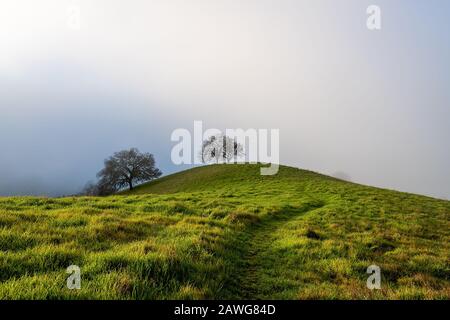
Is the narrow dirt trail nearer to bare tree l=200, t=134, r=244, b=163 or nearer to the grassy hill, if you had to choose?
the grassy hill

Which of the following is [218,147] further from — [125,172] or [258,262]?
[258,262]

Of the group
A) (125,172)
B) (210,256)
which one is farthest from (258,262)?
(125,172)

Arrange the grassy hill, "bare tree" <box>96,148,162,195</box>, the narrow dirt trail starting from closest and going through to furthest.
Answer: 1. the grassy hill
2. the narrow dirt trail
3. "bare tree" <box>96,148,162,195</box>

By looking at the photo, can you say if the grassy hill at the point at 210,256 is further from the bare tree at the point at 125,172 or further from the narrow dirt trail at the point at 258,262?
the bare tree at the point at 125,172

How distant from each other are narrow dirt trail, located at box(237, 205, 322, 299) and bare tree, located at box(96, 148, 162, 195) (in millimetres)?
54731

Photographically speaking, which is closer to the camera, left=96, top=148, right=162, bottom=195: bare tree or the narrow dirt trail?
the narrow dirt trail

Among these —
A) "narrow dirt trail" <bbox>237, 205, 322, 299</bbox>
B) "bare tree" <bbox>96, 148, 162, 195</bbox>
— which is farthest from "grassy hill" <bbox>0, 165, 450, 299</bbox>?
"bare tree" <bbox>96, 148, 162, 195</bbox>

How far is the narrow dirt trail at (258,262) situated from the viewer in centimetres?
881

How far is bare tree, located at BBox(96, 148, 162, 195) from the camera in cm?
6950

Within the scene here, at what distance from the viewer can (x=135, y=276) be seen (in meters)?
7.53

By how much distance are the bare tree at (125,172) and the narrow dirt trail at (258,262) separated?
54.7m

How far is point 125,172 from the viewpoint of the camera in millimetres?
70500

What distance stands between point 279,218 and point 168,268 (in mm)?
15745
